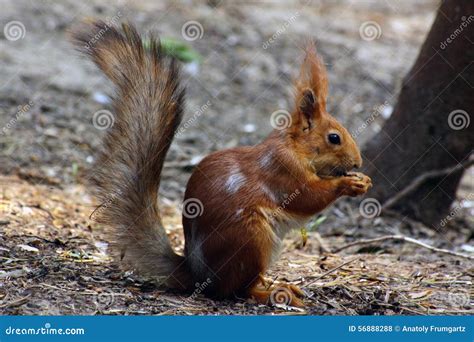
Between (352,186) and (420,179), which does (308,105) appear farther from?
(420,179)

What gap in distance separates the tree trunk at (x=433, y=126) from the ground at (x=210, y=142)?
0.91ft

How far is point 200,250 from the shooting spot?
396cm

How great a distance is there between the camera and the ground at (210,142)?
160 inches

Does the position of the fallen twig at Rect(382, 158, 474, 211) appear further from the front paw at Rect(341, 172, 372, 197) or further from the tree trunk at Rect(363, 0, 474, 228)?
the front paw at Rect(341, 172, 372, 197)

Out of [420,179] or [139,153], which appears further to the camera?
[420,179]

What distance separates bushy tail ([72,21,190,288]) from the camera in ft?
13.1

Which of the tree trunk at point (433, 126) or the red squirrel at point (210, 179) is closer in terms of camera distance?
the red squirrel at point (210, 179)

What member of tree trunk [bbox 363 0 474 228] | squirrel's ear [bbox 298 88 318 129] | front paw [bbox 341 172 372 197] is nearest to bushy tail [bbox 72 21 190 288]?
squirrel's ear [bbox 298 88 318 129]

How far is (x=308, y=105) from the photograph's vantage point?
4113mm

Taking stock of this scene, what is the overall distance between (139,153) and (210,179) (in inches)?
16.2

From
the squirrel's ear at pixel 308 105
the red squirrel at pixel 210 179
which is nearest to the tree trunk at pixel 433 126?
the red squirrel at pixel 210 179

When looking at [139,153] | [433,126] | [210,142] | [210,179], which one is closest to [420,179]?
[433,126]

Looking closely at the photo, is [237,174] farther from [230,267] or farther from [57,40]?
[57,40]

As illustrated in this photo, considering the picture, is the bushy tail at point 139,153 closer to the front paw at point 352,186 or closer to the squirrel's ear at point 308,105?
the squirrel's ear at point 308,105
